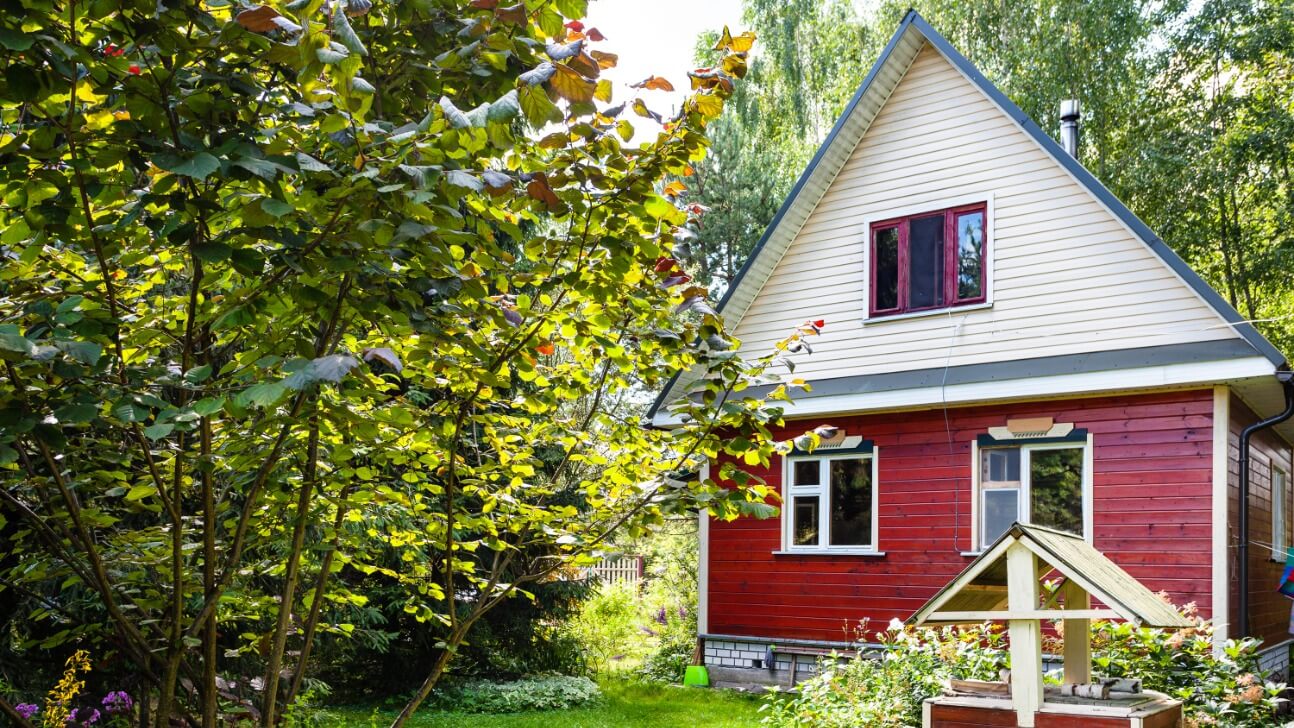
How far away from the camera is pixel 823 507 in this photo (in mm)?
12109

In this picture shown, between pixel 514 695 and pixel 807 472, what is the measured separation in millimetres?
4296

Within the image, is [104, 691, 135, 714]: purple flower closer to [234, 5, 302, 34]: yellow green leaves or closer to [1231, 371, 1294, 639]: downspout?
[234, 5, 302, 34]: yellow green leaves

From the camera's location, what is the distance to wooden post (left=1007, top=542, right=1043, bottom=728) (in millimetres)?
4625

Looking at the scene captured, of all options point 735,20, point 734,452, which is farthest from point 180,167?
point 735,20

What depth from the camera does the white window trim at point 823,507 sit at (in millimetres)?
11633

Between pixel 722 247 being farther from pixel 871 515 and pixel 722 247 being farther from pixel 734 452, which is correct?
pixel 734 452

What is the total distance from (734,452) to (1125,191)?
61.2 feet

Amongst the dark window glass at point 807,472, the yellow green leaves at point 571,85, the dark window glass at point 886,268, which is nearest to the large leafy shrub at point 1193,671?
the dark window glass at point 807,472

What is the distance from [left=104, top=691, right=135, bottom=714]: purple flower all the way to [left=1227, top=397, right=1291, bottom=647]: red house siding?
923 centimetres

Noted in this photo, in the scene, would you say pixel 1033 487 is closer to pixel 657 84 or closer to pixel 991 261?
pixel 991 261

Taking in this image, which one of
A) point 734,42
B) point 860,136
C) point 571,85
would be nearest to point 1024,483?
point 860,136

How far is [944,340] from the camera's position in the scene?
11.3m

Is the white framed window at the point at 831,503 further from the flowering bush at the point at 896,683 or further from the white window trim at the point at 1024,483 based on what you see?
the flowering bush at the point at 896,683

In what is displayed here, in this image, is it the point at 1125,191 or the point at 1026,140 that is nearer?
the point at 1026,140
